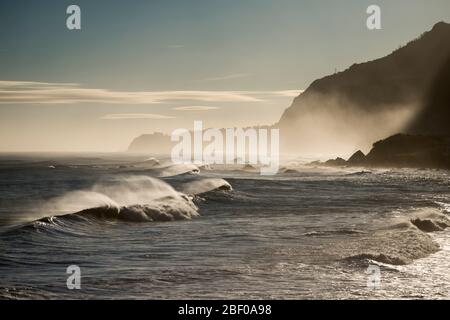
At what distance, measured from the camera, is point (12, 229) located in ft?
71.9

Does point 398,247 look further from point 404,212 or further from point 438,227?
point 404,212

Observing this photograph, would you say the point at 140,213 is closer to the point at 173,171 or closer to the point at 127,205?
the point at 127,205

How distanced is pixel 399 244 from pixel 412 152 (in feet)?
330

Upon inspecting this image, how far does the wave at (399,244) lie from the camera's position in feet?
54.2

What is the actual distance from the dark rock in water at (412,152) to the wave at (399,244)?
275ft

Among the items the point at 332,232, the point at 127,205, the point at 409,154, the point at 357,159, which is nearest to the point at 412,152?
the point at 409,154

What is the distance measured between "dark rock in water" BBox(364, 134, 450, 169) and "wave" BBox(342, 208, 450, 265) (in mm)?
83788

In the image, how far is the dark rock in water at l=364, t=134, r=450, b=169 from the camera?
107 m

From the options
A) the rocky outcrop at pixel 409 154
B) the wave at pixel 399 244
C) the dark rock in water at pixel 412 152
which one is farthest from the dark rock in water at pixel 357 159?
the wave at pixel 399 244

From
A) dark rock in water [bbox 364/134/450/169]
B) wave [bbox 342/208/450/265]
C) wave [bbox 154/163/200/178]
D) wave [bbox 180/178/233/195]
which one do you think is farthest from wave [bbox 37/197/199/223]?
dark rock in water [bbox 364/134/450/169]

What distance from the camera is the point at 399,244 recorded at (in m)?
19.0

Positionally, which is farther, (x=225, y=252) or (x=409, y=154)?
(x=409, y=154)

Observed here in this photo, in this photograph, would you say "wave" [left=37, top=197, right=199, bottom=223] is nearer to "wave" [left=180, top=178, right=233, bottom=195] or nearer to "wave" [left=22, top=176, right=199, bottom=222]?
"wave" [left=22, top=176, right=199, bottom=222]
